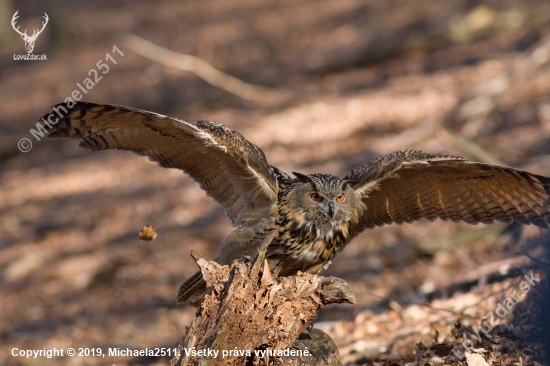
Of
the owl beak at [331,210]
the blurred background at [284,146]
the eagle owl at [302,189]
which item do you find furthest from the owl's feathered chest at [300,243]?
the blurred background at [284,146]

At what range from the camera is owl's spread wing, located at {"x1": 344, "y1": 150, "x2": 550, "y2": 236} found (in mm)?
5168

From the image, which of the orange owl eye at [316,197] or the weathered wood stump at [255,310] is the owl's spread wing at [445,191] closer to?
the orange owl eye at [316,197]

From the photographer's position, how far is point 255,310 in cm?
430


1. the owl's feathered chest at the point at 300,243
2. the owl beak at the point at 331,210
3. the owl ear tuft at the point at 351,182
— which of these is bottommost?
the owl's feathered chest at the point at 300,243

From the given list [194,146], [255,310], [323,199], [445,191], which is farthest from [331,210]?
[255,310]

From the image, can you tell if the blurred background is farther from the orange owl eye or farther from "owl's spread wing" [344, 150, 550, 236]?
the orange owl eye

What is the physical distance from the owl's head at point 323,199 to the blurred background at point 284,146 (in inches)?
54.7

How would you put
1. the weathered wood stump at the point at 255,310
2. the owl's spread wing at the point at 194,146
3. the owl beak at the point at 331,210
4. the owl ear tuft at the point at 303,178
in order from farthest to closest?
the owl ear tuft at the point at 303,178 → the owl beak at the point at 331,210 → the owl's spread wing at the point at 194,146 → the weathered wood stump at the point at 255,310

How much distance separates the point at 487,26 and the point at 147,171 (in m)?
8.27

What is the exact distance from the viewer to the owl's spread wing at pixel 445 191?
5168mm

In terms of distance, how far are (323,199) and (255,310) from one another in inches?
62.8

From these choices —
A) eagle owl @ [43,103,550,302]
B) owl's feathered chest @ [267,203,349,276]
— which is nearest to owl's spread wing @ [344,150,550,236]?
eagle owl @ [43,103,550,302]

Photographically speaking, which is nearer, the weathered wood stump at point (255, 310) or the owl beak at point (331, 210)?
the weathered wood stump at point (255, 310)

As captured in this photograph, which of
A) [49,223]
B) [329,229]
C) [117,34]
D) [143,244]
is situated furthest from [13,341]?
[117,34]
